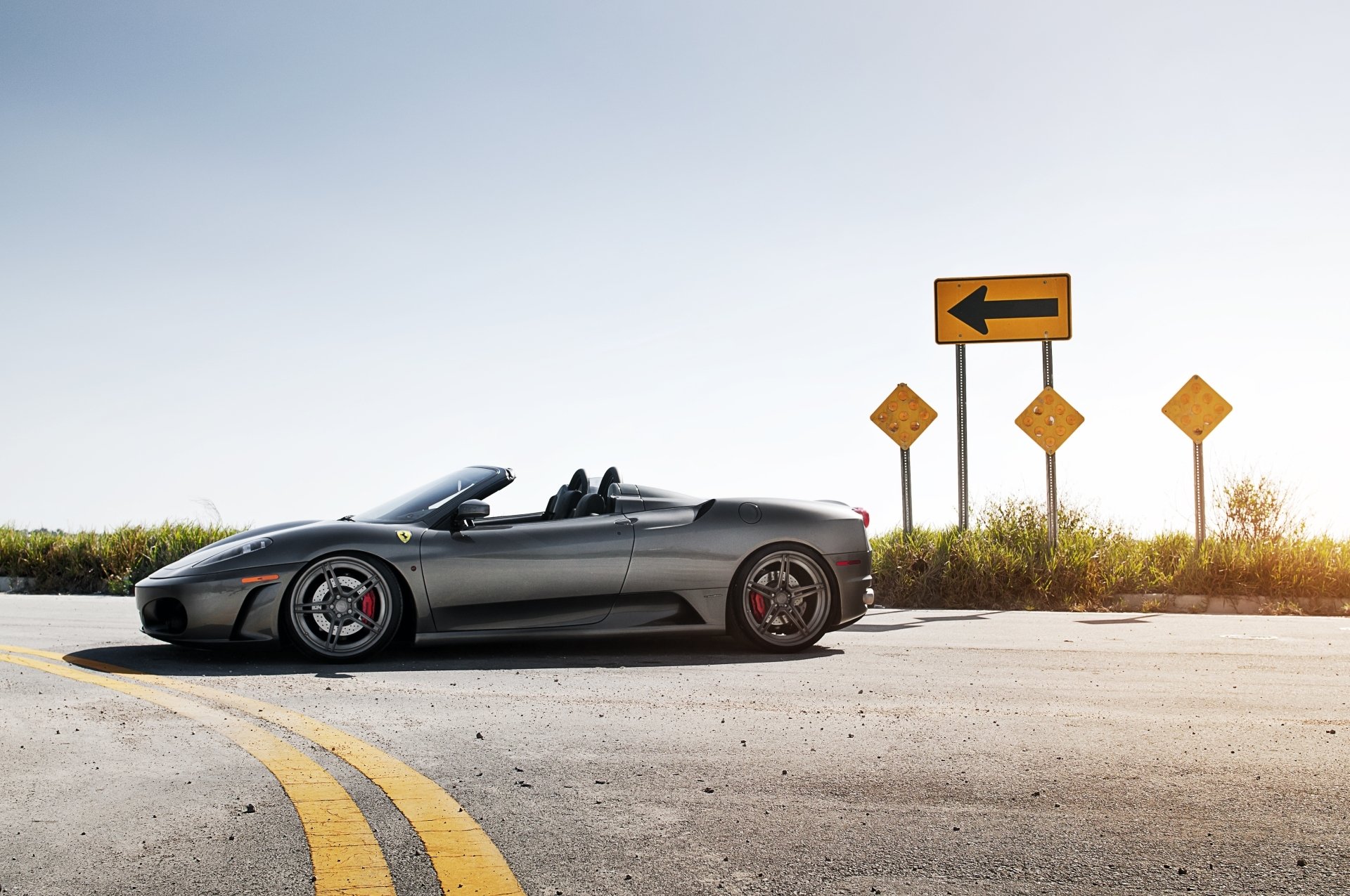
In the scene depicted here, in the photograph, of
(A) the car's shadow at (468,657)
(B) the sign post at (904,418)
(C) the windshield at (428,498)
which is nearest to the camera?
(A) the car's shadow at (468,657)

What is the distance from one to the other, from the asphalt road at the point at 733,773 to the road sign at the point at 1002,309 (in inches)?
390

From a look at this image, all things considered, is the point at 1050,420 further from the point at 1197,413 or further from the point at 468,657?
the point at 468,657

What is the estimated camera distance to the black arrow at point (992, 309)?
16797 millimetres

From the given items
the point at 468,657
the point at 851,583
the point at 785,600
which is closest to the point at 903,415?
the point at 851,583

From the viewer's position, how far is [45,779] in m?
4.13

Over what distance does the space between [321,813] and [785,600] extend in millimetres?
4331

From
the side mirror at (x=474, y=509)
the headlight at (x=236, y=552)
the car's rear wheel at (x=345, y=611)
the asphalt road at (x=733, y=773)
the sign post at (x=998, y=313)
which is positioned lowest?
the asphalt road at (x=733, y=773)

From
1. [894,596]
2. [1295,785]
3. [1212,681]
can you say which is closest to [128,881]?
[1295,785]

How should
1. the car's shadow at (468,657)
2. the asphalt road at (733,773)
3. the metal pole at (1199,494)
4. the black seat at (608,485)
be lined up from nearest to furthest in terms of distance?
the asphalt road at (733,773) < the car's shadow at (468,657) < the black seat at (608,485) < the metal pole at (1199,494)

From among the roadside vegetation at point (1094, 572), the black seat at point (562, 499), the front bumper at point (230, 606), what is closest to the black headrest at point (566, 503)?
the black seat at point (562, 499)

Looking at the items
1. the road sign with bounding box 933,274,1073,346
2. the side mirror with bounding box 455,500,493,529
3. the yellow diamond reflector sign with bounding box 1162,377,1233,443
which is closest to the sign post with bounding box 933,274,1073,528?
the road sign with bounding box 933,274,1073,346

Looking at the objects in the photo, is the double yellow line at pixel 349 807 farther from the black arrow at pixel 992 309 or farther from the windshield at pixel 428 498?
the black arrow at pixel 992 309

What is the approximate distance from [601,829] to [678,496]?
4.25 metres

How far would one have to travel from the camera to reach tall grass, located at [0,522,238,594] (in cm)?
1536
